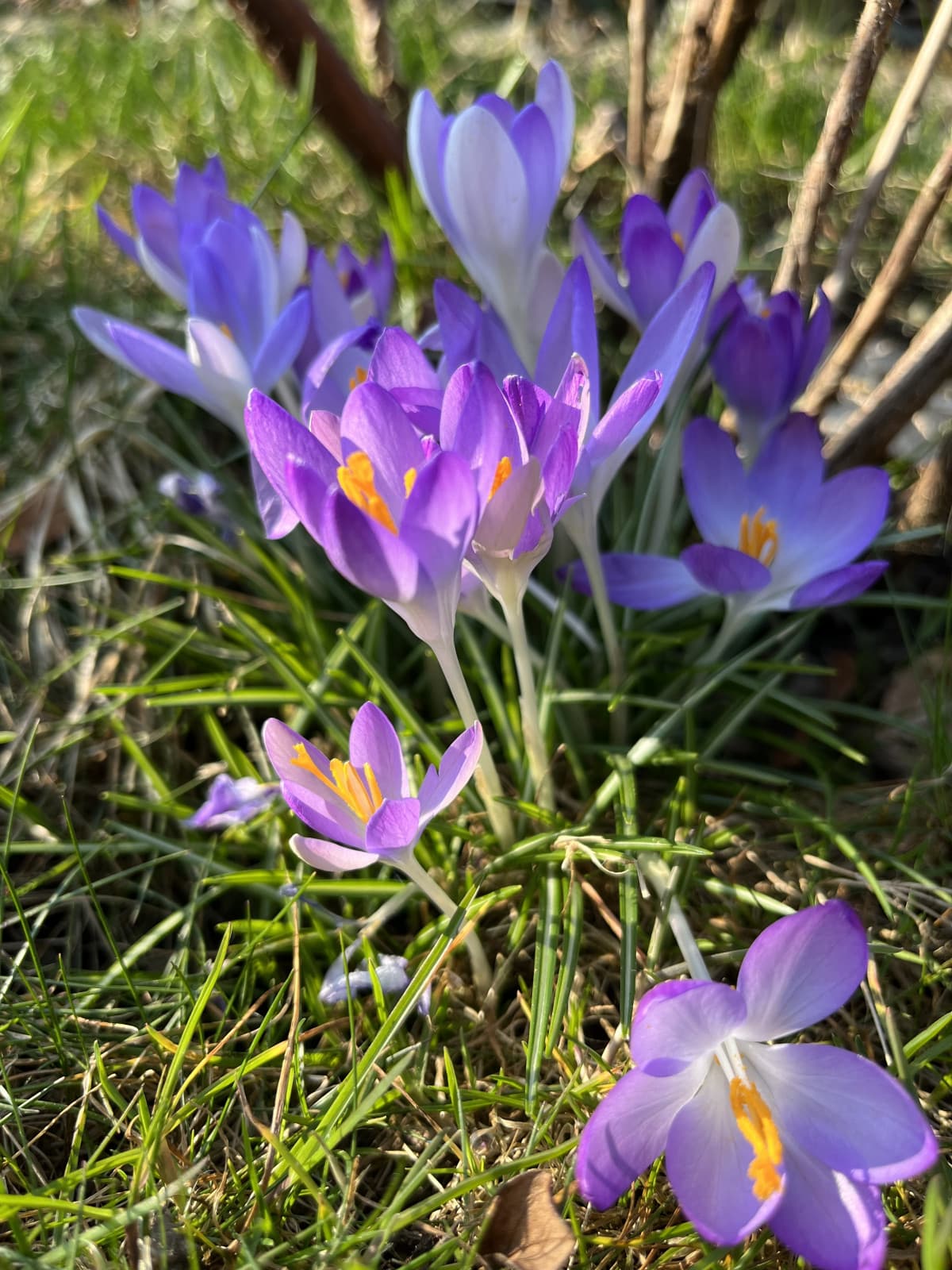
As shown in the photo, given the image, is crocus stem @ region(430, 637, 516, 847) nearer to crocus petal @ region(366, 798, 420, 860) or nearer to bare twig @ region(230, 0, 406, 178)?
crocus petal @ region(366, 798, 420, 860)

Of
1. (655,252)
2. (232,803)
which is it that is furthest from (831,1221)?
(655,252)

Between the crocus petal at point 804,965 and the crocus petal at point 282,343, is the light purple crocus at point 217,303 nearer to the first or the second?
the crocus petal at point 282,343

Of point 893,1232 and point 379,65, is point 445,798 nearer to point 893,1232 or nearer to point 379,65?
point 893,1232

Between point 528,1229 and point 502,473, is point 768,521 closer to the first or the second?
point 502,473

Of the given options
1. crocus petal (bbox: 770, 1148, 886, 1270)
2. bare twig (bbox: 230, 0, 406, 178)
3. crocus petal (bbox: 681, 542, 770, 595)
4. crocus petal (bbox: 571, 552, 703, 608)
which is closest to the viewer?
crocus petal (bbox: 770, 1148, 886, 1270)

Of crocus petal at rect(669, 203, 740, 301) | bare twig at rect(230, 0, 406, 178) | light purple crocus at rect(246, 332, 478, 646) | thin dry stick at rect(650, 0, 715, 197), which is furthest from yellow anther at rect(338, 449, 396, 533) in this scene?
bare twig at rect(230, 0, 406, 178)

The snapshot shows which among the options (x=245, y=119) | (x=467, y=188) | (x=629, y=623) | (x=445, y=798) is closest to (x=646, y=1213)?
(x=445, y=798)
